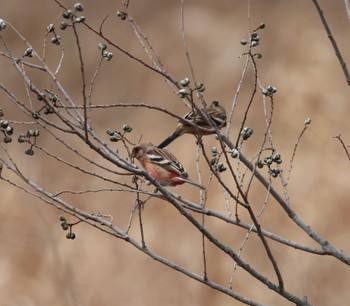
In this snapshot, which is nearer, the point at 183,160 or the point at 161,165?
the point at 161,165

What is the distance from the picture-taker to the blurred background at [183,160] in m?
9.88

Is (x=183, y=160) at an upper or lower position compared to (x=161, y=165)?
upper

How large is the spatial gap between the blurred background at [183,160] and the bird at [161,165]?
358 centimetres

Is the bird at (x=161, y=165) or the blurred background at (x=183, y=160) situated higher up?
the blurred background at (x=183, y=160)

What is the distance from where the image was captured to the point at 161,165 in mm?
5918

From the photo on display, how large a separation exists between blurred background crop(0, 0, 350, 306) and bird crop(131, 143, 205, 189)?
3.58 m

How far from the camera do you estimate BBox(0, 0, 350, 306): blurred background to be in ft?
32.4

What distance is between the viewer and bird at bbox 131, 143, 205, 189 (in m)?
5.90

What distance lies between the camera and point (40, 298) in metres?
10.3

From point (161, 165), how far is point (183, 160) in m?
4.63

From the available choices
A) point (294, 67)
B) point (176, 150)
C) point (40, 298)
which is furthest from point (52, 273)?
point (294, 67)

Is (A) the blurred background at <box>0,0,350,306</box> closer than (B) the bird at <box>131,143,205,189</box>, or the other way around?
(B) the bird at <box>131,143,205,189</box>

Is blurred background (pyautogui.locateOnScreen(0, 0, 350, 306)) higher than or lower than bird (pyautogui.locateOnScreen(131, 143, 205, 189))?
higher

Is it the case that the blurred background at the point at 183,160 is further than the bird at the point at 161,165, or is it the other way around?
the blurred background at the point at 183,160
